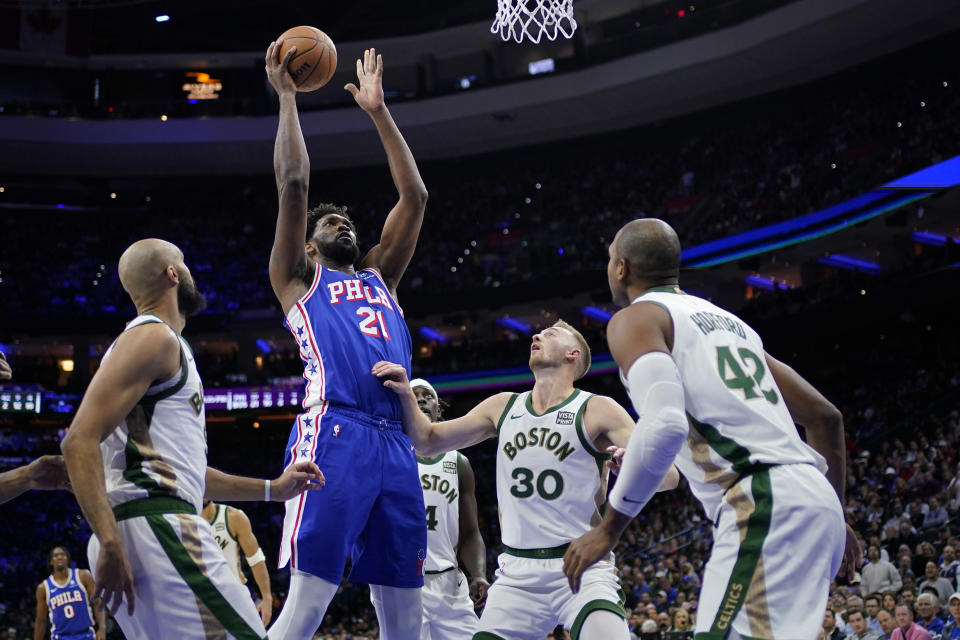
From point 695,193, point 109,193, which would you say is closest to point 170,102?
point 109,193

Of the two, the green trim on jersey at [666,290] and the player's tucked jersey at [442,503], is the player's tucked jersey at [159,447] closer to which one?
the green trim on jersey at [666,290]

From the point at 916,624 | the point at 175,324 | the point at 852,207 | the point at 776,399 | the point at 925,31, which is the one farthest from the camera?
the point at 925,31

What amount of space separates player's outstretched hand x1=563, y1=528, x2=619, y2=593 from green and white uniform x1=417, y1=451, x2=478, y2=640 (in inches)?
140

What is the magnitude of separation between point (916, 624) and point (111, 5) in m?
29.6

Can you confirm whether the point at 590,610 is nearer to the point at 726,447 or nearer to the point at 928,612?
the point at 726,447

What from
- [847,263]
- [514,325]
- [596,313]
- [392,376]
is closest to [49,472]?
[392,376]

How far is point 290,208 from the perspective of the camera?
486cm

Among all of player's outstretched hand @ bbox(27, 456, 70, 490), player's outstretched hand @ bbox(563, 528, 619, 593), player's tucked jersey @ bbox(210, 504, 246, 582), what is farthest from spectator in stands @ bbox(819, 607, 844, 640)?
player's outstretched hand @ bbox(27, 456, 70, 490)

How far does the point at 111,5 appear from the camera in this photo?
32.1 m

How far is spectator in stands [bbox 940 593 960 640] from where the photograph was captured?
10.7 metres

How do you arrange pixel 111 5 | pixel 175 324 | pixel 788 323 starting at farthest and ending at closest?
pixel 111 5
pixel 788 323
pixel 175 324

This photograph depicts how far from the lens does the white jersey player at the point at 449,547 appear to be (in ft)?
23.9

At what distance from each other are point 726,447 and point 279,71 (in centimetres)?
305

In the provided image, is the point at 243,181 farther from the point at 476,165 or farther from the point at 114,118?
the point at 476,165
